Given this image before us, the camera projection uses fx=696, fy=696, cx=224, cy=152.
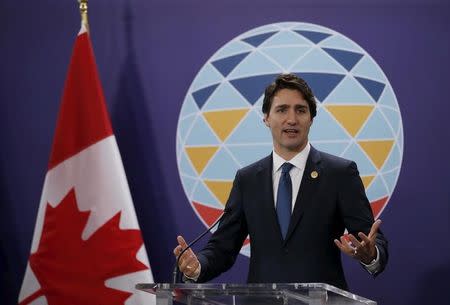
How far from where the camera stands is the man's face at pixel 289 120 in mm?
2768

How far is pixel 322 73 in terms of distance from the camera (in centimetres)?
368

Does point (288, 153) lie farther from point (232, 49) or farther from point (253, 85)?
point (232, 49)

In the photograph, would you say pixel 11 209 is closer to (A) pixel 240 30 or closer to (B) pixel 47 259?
(B) pixel 47 259

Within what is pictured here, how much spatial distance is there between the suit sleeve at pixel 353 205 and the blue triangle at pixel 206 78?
48.5 inches

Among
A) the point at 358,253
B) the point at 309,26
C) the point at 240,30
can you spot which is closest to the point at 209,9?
the point at 240,30

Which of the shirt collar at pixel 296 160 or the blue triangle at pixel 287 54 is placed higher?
the blue triangle at pixel 287 54

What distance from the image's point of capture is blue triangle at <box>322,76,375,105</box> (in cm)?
364

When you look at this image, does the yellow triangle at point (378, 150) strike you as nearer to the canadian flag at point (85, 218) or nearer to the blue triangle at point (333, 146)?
the blue triangle at point (333, 146)

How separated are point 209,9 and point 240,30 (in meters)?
0.22

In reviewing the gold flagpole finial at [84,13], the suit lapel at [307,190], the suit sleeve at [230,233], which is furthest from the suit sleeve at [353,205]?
the gold flagpole finial at [84,13]

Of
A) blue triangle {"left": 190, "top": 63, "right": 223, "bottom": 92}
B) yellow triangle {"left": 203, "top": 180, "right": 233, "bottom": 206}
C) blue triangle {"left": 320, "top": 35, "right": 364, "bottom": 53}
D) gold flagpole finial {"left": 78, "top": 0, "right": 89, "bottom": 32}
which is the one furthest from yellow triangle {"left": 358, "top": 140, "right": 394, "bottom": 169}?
gold flagpole finial {"left": 78, "top": 0, "right": 89, "bottom": 32}

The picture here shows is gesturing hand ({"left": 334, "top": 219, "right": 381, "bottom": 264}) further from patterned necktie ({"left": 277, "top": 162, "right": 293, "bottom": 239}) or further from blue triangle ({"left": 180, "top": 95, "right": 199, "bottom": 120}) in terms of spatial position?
blue triangle ({"left": 180, "top": 95, "right": 199, "bottom": 120})

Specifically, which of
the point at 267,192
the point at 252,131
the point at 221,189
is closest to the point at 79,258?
the point at 221,189

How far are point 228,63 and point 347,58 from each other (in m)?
0.64
